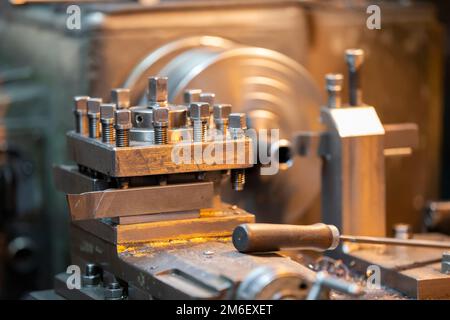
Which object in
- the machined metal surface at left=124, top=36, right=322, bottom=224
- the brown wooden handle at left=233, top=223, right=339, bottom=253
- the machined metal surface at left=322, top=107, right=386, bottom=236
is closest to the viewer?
the brown wooden handle at left=233, top=223, right=339, bottom=253

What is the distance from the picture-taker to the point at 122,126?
1.65 meters

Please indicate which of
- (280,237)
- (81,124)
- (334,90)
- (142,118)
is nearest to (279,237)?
(280,237)

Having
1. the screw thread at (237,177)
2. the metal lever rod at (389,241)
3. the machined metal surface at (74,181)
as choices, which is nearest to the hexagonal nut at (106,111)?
the machined metal surface at (74,181)

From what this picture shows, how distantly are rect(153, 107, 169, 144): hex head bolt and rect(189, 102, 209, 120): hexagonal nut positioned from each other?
0.18 ft

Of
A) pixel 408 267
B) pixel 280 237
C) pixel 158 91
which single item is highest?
pixel 158 91

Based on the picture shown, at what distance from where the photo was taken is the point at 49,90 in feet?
8.55

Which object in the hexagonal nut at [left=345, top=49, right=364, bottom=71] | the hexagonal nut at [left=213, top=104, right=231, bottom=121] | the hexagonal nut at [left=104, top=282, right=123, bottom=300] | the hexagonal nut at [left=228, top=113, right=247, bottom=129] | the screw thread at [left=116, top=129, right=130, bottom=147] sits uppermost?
the hexagonal nut at [left=345, top=49, right=364, bottom=71]

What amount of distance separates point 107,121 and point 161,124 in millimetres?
100

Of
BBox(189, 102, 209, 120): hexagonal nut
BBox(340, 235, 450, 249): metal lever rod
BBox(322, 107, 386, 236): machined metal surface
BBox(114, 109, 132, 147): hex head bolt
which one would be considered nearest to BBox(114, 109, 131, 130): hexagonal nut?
BBox(114, 109, 132, 147): hex head bolt

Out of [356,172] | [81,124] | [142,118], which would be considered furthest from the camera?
[356,172]

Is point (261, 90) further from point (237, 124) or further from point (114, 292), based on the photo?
point (114, 292)

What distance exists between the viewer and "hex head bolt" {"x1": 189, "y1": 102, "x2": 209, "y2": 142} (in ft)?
5.60

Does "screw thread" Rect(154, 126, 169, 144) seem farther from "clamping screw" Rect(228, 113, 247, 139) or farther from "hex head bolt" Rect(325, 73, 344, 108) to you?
"hex head bolt" Rect(325, 73, 344, 108)
